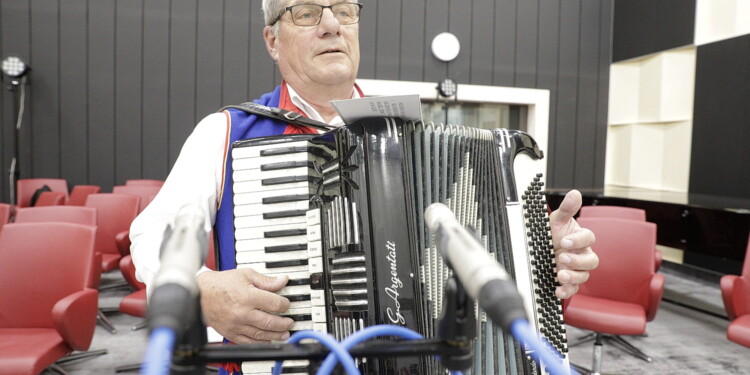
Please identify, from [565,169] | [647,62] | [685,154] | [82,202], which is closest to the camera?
[82,202]

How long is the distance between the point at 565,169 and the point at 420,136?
6696 mm

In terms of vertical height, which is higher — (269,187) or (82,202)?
(269,187)

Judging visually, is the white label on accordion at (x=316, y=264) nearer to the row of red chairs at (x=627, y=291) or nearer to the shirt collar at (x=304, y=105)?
the shirt collar at (x=304, y=105)

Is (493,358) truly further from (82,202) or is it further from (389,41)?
(389,41)

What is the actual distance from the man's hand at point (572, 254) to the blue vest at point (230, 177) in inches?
27.2

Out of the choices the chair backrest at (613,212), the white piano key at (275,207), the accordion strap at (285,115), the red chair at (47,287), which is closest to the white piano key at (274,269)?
the white piano key at (275,207)

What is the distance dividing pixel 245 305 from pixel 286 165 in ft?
0.93

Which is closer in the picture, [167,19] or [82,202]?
[82,202]

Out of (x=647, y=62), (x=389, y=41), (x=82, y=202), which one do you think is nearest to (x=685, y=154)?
(x=647, y=62)

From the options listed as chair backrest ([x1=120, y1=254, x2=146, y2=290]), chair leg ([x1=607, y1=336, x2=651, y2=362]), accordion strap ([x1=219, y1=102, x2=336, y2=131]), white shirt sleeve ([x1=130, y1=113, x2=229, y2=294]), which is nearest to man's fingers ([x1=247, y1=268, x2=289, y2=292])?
white shirt sleeve ([x1=130, y1=113, x2=229, y2=294])

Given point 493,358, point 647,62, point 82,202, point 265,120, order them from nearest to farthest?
point 493,358, point 265,120, point 82,202, point 647,62

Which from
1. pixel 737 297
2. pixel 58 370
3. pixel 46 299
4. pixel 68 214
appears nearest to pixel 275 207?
pixel 46 299

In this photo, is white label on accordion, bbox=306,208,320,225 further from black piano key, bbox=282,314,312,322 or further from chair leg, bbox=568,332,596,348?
chair leg, bbox=568,332,596,348

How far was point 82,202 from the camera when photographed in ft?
17.1
